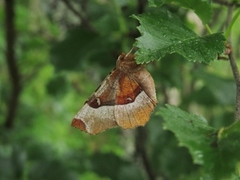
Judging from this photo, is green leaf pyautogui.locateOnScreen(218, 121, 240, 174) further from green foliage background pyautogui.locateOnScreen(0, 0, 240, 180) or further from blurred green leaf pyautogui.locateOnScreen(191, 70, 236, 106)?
blurred green leaf pyautogui.locateOnScreen(191, 70, 236, 106)

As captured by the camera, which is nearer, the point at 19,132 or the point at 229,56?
the point at 229,56

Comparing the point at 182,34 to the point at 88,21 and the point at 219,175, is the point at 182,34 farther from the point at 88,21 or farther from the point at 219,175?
the point at 88,21

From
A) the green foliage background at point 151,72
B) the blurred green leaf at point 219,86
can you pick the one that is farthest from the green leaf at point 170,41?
the blurred green leaf at point 219,86

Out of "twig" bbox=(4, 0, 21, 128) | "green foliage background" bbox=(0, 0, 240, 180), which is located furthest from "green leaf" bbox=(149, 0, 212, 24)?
"twig" bbox=(4, 0, 21, 128)

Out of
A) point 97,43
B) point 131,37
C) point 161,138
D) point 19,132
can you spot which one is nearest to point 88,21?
point 97,43

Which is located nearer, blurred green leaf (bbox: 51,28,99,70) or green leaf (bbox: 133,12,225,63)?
green leaf (bbox: 133,12,225,63)
